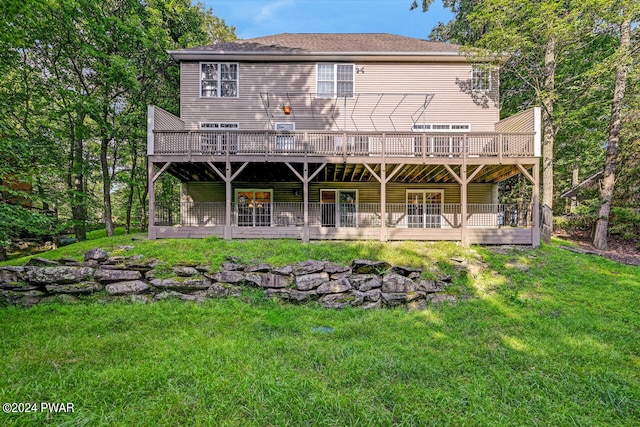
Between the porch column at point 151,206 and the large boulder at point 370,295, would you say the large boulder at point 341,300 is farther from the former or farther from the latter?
the porch column at point 151,206

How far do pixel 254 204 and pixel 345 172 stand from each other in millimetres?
4662

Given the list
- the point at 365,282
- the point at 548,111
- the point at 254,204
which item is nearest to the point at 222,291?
the point at 365,282

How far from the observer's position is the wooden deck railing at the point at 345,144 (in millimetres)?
10094

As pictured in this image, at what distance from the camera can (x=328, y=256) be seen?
865 cm

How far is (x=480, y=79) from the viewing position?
12.8 m

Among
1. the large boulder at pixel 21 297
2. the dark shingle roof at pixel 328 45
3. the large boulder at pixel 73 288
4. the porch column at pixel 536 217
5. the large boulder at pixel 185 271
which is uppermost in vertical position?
the dark shingle roof at pixel 328 45

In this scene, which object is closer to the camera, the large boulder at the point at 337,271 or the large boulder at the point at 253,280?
the large boulder at the point at 253,280

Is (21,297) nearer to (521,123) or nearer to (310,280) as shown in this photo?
(310,280)

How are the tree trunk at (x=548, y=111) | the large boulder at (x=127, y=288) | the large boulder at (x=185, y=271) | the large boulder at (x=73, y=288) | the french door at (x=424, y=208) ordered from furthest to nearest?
1. the french door at (x=424, y=208)
2. the tree trunk at (x=548, y=111)
3. the large boulder at (x=185, y=271)
4. the large boulder at (x=127, y=288)
5. the large boulder at (x=73, y=288)

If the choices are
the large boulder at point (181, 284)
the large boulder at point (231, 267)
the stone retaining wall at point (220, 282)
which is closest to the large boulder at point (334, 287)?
the stone retaining wall at point (220, 282)

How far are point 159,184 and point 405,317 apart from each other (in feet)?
73.2

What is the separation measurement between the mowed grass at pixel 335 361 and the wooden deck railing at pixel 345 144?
514 cm

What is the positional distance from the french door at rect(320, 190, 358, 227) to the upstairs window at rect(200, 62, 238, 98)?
648cm

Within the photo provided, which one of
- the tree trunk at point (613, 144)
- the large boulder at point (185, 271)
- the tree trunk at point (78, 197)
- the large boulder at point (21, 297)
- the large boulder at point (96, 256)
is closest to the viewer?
the large boulder at point (21, 297)
